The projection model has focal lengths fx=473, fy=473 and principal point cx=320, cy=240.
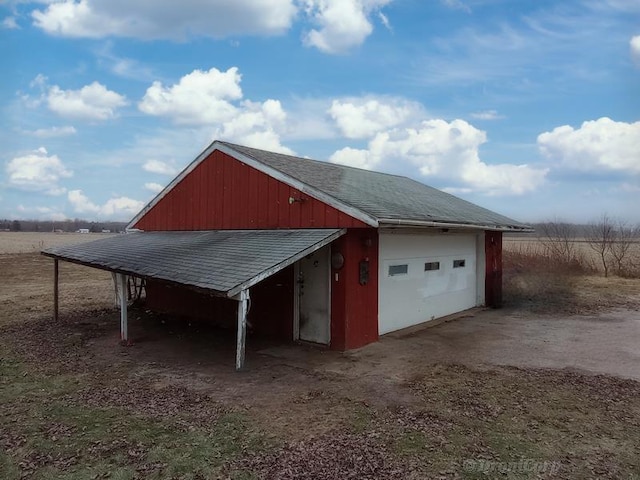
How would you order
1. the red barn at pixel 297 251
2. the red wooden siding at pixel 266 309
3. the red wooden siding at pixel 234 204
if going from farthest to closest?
the red wooden siding at pixel 266 309, the red wooden siding at pixel 234 204, the red barn at pixel 297 251

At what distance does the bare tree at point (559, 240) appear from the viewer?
23.8m

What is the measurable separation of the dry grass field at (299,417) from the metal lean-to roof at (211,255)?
5.04 ft

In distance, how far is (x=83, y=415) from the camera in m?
5.75

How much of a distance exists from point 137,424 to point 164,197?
31.2 ft

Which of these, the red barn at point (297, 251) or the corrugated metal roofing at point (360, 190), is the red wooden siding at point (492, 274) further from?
the corrugated metal roofing at point (360, 190)

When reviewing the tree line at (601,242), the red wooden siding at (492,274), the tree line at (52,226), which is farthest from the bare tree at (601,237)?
the tree line at (52,226)

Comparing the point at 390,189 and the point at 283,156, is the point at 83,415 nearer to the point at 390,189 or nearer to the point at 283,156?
the point at 283,156

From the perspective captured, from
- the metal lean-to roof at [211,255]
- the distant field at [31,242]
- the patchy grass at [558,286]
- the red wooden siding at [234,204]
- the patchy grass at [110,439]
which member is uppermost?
the red wooden siding at [234,204]

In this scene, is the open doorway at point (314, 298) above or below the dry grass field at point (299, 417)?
above

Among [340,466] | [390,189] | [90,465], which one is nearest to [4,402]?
[90,465]

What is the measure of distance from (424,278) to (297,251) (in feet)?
15.5

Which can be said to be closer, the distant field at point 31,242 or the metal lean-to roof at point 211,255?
the metal lean-to roof at point 211,255

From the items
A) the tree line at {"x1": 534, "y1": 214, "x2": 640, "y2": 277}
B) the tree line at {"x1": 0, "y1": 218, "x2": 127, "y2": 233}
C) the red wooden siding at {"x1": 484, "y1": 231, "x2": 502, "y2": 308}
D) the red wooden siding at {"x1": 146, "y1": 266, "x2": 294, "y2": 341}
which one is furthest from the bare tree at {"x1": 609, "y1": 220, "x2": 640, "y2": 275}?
the tree line at {"x1": 0, "y1": 218, "x2": 127, "y2": 233}

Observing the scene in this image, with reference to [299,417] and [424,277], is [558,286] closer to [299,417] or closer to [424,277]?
[424,277]
